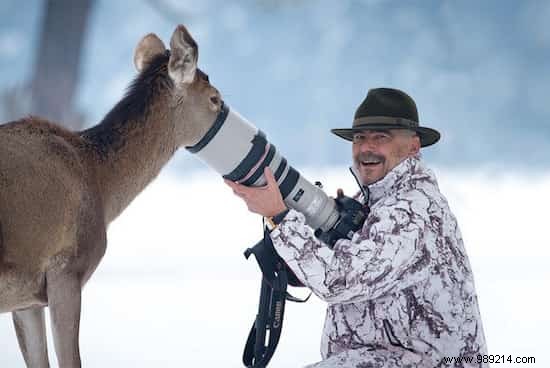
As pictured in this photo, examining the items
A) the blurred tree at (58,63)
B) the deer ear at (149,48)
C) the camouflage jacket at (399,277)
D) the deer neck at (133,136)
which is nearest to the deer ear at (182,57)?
the deer neck at (133,136)

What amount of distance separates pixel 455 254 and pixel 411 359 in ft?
1.34

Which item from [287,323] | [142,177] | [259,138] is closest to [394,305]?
[259,138]

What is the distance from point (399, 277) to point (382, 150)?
1.74 ft

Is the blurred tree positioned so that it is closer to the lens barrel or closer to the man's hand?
the lens barrel

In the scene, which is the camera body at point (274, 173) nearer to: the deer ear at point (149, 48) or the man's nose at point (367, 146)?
the man's nose at point (367, 146)

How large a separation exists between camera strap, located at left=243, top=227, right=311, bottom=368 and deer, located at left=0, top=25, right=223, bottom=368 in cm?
56

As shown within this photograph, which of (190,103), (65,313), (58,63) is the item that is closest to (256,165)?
(190,103)

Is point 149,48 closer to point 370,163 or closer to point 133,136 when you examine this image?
point 133,136

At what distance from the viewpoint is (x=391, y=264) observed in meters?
2.54

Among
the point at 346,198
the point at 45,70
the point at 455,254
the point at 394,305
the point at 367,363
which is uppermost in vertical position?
the point at 45,70

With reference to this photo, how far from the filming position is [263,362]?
280 cm

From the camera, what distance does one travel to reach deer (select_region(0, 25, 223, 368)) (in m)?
2.57

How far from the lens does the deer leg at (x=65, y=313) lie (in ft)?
8.45

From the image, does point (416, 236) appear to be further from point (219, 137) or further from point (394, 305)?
point (219, 137)
